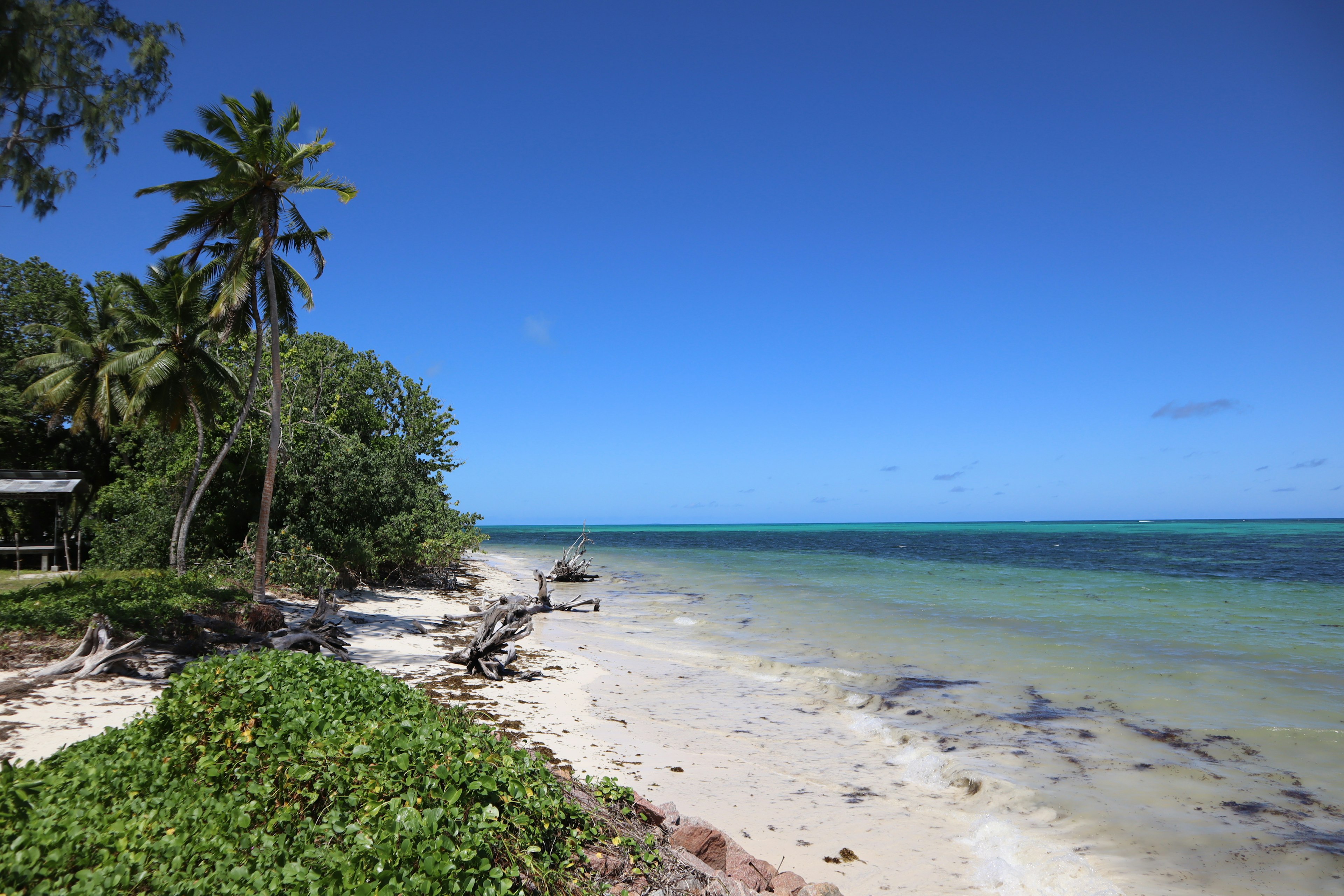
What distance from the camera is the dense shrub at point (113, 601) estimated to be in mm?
10062

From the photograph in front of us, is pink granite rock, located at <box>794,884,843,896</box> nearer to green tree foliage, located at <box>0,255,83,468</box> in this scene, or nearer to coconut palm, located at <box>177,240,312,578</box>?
coconut palm, located at <box>177,240,312,578</box>

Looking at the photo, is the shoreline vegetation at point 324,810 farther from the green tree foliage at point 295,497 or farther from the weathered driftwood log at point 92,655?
the green tree foliage at point 295,497

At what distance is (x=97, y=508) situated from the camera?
24.3 meters

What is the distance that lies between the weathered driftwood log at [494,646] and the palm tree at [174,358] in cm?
1020

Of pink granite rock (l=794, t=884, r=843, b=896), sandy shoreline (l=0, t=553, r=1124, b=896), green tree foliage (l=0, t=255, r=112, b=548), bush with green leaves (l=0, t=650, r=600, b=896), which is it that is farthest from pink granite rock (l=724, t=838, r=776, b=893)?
green tree foliage (l=0, t=255, r=112, b=548)

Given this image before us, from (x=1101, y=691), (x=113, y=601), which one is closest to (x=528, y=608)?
(x=113, y=601)

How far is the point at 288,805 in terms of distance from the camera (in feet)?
12.6

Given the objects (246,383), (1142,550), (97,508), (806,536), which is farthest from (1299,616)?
(806,536)

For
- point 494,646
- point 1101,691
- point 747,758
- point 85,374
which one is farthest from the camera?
point 85,374

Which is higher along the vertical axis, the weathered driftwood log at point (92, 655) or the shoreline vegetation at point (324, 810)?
the shoreline vegetation at point (324, 810)

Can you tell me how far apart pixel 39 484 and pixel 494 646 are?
1895 centimetres

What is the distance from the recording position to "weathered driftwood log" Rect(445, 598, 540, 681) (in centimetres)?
1252

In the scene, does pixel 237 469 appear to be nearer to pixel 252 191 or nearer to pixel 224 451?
pixel 224 451

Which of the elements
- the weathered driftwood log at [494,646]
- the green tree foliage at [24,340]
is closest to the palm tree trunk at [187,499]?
the weathered driftwood log at [494,646]
